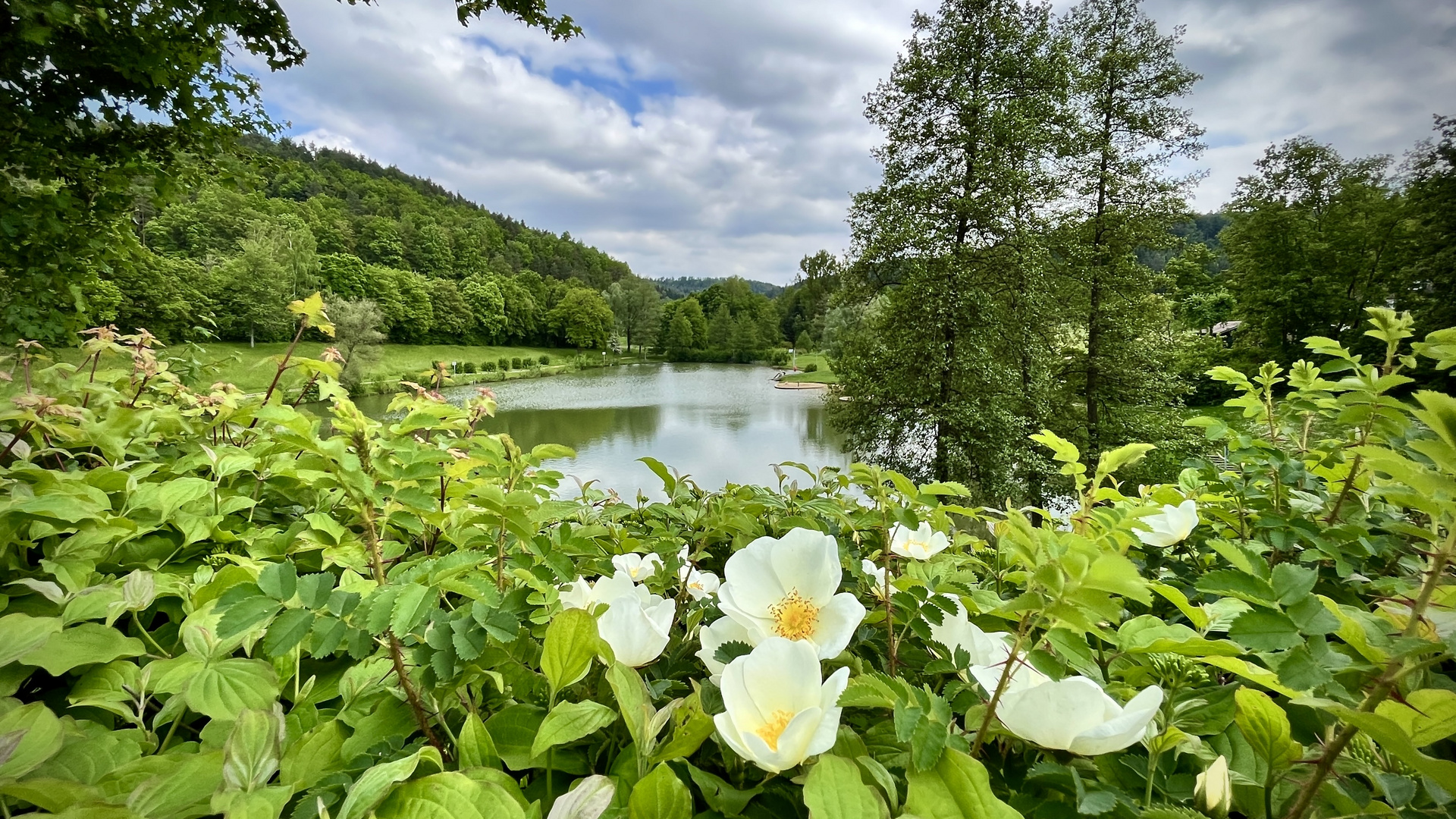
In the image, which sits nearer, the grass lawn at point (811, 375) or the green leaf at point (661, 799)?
the green leaf at point (661, 799)

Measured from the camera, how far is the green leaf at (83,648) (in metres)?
0.69

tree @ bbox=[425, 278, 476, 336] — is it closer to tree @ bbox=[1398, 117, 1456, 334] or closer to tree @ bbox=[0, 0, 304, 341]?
tree @ bbox=[0, 0, 304, 341]

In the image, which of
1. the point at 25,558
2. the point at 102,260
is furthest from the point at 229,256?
the point at 25,558

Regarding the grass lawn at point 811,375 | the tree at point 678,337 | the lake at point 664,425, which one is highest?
the tree at point 678,337

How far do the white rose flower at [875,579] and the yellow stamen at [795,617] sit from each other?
0.11m

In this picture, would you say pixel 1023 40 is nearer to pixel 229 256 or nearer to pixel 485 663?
pixel 485 663

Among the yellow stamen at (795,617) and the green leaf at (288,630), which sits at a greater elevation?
the green leaf at (288,630)

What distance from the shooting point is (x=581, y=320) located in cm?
5362

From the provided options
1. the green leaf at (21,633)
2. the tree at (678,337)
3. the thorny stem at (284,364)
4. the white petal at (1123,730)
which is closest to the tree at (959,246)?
the thorny stem at (284,364)

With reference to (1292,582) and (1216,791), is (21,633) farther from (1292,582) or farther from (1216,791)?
(1292,582)

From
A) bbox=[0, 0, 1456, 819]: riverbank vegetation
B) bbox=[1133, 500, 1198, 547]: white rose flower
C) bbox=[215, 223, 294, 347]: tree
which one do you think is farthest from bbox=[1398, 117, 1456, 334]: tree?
bbox=[215, 223, 294, 347]: tree

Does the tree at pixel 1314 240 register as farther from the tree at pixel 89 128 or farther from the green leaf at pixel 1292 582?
the tree at pixel 89 128

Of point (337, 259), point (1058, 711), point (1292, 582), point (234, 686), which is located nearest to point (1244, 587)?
point (1292, 582)

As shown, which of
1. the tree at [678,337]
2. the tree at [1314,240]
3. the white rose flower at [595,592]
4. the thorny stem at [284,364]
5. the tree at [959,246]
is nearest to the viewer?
the white rose flower at [595,592]
